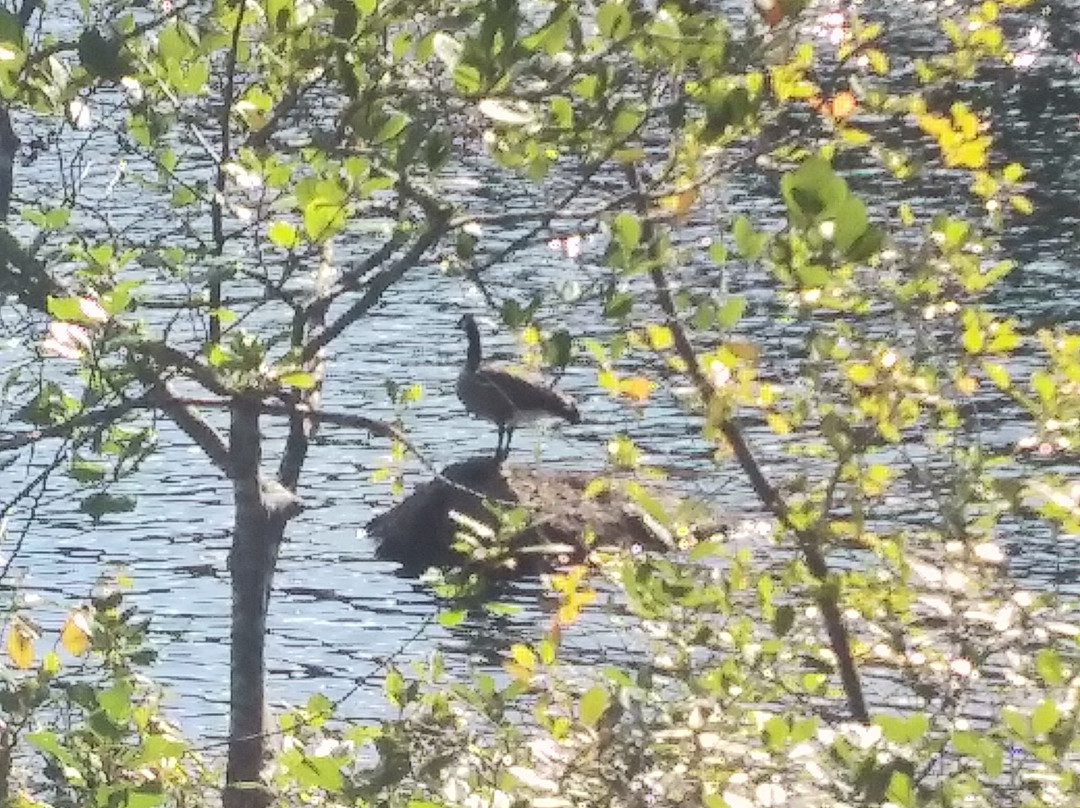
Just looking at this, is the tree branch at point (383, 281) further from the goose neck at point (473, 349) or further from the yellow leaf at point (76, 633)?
the goose neck at point (473, 349)

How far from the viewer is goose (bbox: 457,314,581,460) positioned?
15773 millimetres

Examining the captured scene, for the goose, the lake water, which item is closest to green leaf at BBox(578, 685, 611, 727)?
the lake water

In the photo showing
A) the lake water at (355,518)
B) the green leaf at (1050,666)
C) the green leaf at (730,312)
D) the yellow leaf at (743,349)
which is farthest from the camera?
the lake water at (355,518)

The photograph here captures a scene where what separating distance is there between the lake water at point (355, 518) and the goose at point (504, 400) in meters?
0.31

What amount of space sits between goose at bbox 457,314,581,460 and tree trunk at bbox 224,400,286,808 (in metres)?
9.15

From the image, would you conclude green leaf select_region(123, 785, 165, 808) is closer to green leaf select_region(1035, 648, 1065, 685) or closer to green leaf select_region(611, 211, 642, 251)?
green leaf select_region(611, 211, 642, 251)

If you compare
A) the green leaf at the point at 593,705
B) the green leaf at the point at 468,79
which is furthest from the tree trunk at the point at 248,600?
the green leaf at the point at 468,79

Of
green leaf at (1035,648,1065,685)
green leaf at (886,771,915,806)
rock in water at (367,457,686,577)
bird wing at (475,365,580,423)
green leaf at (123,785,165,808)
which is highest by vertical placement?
bird wing at (475,365,580,423)

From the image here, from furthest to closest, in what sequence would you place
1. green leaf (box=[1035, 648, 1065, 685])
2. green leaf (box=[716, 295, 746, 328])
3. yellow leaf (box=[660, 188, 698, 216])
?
1. yellow leaf (box=[660, 188, 698, 216])
2. green leaf (box=[716, 295, 746, 328])
3. green leaf (box=[1035, 648, 1065, 685])

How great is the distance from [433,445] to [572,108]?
13.4 m

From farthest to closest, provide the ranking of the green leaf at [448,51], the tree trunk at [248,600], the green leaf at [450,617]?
1. the tree trunk at [248,600]
2. the green leaf at [450,617]
3. the green leaf at [448,51]

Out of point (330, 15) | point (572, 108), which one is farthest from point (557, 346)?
point (330, 15)

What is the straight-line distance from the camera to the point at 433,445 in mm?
17328

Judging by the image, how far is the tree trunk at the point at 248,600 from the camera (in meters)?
5.46
